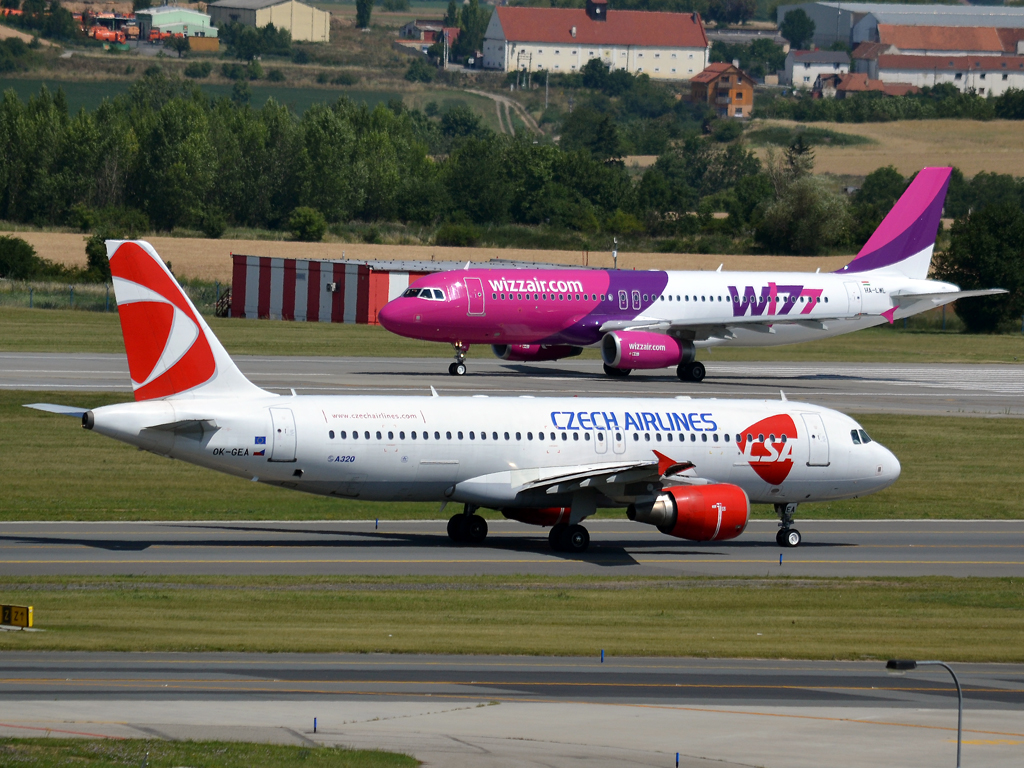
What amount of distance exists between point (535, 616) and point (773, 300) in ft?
161

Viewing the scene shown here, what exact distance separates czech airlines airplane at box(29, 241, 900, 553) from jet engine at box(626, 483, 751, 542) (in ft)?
0.11

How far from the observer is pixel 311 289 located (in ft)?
335

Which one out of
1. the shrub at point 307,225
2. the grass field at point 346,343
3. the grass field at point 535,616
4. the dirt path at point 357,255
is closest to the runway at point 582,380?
the grass field at point 346,343

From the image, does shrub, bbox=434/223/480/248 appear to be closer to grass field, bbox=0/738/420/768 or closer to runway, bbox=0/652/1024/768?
runway, bbox=0/652/1024/768

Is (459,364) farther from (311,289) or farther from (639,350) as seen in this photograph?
(311,289)

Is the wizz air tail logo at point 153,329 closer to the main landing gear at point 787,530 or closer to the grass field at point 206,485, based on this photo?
the grass field at point 206,485

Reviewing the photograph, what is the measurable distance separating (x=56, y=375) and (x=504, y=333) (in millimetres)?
20894

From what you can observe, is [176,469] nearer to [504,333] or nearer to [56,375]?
[56,375]

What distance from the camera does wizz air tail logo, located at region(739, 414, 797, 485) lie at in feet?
129

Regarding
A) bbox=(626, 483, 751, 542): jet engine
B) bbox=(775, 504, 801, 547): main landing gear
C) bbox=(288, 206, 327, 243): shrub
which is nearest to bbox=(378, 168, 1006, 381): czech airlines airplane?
bbox=(775, 504, 801, 547): main landing gear

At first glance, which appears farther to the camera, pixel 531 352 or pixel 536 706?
pixel 531 352

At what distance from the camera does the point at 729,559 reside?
37812mm

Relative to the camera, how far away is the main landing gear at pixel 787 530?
130ft

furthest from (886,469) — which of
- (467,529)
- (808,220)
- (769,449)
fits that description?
(808,220)
